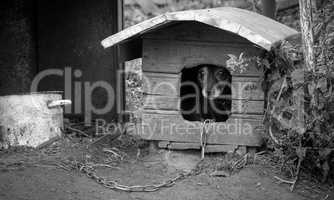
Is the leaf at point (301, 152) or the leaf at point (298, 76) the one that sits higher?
the leaf at point (298, 76)

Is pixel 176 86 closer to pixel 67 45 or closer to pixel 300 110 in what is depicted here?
pixel 300 110

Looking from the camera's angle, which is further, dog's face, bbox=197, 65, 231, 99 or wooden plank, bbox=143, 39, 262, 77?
dog's face, bbox=197, 65, 231, 99

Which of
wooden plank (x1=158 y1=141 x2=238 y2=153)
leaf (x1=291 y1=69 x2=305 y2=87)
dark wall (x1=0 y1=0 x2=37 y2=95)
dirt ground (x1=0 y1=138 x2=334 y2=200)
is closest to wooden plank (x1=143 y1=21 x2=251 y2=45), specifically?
leaf (x1=291 y1=69 x2=305 y2=87)

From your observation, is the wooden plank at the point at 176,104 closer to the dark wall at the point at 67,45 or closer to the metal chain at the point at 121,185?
the metal chain at the point at 121,185

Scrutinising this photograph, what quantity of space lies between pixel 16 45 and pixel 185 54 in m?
2.51

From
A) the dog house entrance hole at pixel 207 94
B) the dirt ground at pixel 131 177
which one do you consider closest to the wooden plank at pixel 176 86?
the dirt ground at pixel 131 177

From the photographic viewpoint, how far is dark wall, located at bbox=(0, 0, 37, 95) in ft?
23.1

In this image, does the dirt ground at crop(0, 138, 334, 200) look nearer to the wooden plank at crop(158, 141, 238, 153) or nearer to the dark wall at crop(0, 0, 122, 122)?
the wooden plank at crop(158, 141, 238, 153)

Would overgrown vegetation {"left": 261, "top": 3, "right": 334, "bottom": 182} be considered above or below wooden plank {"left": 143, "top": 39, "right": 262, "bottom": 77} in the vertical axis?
below

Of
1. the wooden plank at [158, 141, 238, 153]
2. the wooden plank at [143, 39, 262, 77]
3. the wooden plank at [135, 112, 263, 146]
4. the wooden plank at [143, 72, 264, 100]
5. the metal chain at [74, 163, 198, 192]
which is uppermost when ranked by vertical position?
the wooden plank at [143, 39, 262, 77]

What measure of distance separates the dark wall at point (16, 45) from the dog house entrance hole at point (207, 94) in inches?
81.7

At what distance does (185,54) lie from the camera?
586cm

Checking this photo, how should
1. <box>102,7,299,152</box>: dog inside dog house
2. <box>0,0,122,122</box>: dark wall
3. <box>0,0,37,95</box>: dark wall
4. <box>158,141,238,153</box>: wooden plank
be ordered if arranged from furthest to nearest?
<box>0,0,122,122</box>: dark wall → <box>0,0,37,95</box>: dark wall → <box>158,141,238,153</box>: wooden plank → <box>102,7,299,152</box>: dog inside dog house

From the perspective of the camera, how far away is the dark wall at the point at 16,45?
7.05m
